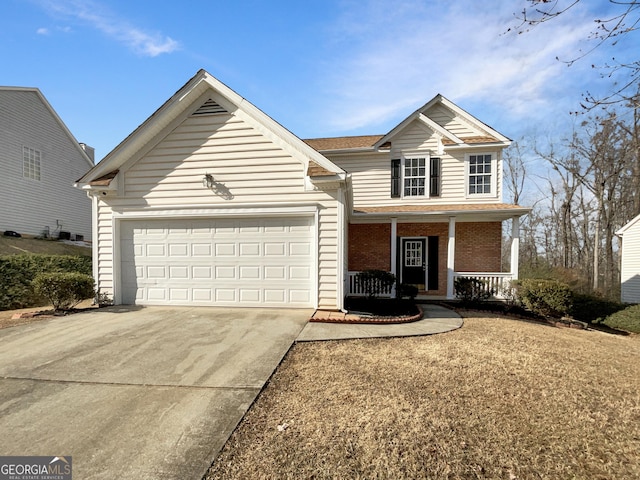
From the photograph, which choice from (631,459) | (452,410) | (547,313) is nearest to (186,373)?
(452,410)

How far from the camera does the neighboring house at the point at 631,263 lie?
15427 mm

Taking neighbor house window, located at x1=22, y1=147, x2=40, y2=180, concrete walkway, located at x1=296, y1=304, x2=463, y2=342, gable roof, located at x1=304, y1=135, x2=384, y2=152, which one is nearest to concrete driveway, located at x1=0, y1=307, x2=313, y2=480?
concrete walkway, located at x1=296, y1=304, x2=463, y2=342

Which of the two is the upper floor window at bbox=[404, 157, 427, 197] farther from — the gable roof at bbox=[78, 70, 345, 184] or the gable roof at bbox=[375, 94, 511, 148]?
the gable roof at bbox=[78, 70, 345, 184]

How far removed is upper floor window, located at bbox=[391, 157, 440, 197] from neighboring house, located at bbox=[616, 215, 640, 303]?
12097 millimetres

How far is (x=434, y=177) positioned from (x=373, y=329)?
8.40 meters

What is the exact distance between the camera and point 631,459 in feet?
8.51

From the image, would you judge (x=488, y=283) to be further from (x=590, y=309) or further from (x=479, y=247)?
(x=590, y=309)

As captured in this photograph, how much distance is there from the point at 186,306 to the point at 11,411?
15.9 ft

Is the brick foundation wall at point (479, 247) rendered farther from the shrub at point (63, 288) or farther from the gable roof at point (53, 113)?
the gable roof at point (53, 113)

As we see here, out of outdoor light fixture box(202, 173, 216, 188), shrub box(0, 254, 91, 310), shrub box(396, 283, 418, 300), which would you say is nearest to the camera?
outdoor light fixture box(202, 173, 216, 188)

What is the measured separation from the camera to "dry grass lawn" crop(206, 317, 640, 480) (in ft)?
8.01

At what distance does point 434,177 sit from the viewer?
41.0ft

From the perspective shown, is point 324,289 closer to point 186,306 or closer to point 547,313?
point 186,306

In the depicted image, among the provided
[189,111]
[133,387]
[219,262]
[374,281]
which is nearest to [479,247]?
[374,281]
